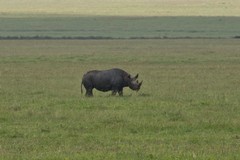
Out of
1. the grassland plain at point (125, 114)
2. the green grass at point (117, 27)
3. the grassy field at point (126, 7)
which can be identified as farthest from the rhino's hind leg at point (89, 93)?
the grassy field at point (126, 7)

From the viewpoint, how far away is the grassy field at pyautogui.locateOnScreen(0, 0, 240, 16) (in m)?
109

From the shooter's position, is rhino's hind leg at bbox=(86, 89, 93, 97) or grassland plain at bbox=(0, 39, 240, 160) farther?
rhino's hind leg at bbox=(86, 89, 93, 97)

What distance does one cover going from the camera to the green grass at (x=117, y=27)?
6969 cm

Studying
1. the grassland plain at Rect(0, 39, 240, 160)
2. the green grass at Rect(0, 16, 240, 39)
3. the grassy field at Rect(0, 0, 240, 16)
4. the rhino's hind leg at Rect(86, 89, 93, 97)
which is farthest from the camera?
the grassy field at Rect(0, 0, 240, 16)

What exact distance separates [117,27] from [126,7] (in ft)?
130

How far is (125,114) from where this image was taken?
1805 cm

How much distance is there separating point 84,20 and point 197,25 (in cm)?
1453

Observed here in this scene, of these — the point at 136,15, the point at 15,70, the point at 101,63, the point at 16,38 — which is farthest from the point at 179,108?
the point at 136,15

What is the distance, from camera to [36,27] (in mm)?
80562

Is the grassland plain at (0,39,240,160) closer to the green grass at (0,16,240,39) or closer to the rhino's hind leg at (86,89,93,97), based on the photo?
the rhino's hind leg at (86,89,93,97)

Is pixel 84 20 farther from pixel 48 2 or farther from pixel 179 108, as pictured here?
pixel 179 108

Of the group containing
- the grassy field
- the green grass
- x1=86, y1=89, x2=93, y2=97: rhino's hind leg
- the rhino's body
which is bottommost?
the grassy field

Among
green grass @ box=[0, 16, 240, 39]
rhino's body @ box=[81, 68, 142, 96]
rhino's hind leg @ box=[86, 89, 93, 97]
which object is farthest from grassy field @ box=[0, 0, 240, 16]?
rhino's hind leg @ box=[86, 89, 93, 97]

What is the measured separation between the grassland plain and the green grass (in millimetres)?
31869
